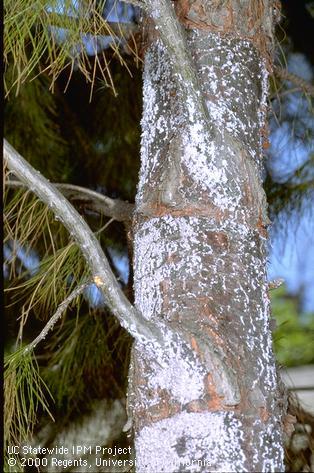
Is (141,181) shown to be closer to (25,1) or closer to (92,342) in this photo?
(25,1)

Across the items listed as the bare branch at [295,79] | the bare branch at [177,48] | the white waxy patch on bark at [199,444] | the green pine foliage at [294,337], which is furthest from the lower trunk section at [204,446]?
the green pine foliage at [294,337]

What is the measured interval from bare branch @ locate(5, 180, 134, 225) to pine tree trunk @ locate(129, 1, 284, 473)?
18 cm

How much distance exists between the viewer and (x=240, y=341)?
0.67 metres

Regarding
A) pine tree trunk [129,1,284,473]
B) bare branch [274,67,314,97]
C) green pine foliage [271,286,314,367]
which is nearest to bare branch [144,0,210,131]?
pine tree trunk [129,1,284,473]

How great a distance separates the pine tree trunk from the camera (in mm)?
634

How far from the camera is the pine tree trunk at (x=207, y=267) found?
0.63 meters

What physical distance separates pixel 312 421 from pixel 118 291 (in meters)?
0.75

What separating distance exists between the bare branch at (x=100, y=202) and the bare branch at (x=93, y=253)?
271mm

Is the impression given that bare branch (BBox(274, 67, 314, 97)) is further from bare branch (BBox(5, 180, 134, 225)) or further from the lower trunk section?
the lower trunk section

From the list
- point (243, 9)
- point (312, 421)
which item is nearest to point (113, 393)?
point (312, 421)

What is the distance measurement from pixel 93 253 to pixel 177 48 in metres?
0.20

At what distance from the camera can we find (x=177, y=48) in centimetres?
68

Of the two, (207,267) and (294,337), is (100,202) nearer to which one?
(207,267)

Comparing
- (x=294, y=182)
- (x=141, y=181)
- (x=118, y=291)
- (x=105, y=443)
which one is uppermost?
(x=294, y=182)
